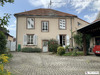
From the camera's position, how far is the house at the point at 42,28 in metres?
17.0

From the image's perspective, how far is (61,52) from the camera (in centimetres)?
1183

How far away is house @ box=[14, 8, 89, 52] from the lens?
17.0m

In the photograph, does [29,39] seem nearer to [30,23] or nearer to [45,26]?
[30,23]

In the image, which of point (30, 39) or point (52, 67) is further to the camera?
point (30, 39)

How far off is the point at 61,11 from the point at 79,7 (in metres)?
5.04

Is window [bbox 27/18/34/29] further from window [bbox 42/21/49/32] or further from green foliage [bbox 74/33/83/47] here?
green foliage [bbox 74/33/83/47]

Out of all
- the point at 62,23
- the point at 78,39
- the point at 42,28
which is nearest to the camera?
the point at 78,39

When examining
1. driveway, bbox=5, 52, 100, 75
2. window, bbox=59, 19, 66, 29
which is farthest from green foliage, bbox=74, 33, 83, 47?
driveway, bbox=5, 52, 100, 75

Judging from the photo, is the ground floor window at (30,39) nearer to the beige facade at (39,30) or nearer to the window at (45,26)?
the beige facade at (39,30)

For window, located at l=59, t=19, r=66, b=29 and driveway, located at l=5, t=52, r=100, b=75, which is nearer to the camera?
driveway, located at l=5, t=52, r=100, b=75

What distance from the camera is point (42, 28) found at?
17375 mm

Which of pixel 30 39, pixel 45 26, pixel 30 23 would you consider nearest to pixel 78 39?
pixel 45 26

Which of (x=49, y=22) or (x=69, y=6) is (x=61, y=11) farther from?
(x=49, y=22)

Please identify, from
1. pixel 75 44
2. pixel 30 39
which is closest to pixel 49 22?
pixel 30 39
